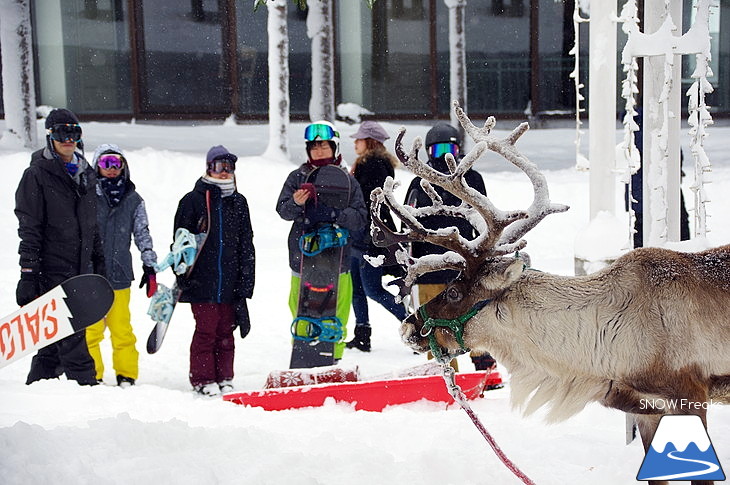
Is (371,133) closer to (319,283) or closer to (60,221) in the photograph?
(319,283)

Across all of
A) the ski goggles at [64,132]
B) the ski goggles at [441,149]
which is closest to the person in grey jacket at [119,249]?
the ski goggles at [64,132]

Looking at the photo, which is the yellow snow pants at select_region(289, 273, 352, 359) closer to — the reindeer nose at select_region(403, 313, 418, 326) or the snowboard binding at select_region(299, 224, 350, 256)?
the snowboard binding at select_region(299, 224, 350, 256)

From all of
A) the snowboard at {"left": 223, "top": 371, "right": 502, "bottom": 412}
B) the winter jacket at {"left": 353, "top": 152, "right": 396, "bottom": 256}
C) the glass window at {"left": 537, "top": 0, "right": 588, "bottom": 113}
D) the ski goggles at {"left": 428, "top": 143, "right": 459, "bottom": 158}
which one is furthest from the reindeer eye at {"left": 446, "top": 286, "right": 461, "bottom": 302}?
the glass window at {"left": 537, "top": 0, "right": 588, "bottom": 113}

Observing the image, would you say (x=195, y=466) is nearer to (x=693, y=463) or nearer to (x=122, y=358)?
(x=693, y=463)

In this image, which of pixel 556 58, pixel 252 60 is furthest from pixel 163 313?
pixel 556 58

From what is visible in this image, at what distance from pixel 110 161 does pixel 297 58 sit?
6.28 meters

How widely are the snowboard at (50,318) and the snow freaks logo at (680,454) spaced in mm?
1723

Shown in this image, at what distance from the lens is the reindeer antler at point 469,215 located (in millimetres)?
3055

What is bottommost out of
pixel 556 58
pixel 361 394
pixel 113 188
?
Answer: pixel 361 394

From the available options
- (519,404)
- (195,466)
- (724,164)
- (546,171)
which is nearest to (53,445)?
(195,466)

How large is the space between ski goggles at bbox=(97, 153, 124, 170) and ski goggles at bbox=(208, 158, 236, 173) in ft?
2.08

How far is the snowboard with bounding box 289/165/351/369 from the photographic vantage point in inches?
206

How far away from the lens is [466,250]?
3049 millimetres

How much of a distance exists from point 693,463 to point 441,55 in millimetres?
9875
